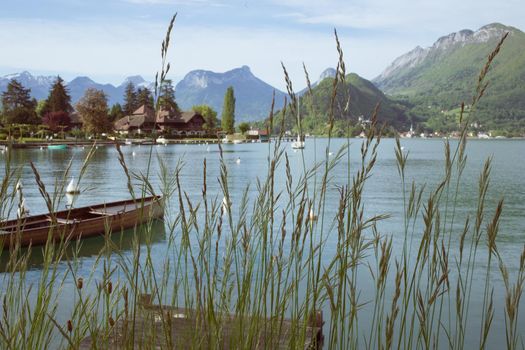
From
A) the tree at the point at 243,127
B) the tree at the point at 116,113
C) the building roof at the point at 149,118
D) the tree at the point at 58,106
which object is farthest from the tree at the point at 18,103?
the tree at the point at 243,127

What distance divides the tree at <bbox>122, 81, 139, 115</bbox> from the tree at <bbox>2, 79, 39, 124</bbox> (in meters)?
A: 27.9

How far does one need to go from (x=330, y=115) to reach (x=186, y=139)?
3561 inches

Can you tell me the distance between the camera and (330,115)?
159 centimetres

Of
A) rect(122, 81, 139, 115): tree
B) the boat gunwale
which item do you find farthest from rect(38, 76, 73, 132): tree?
the boat gunwale

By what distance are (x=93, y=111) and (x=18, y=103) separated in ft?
28.5

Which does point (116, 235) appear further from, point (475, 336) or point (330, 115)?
point (330, 115)

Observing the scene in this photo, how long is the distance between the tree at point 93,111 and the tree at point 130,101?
23088 millimetres

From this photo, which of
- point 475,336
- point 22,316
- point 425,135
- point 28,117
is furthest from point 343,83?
point 425,135

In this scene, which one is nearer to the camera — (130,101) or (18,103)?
(18,103)

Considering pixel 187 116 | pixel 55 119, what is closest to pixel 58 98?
pixel 55 119

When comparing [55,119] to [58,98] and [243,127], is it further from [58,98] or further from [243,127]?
[243,127]

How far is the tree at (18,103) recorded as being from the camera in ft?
209

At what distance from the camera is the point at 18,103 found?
66000 millimetres

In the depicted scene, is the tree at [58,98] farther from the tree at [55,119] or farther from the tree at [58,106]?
the tree at [55,119]
